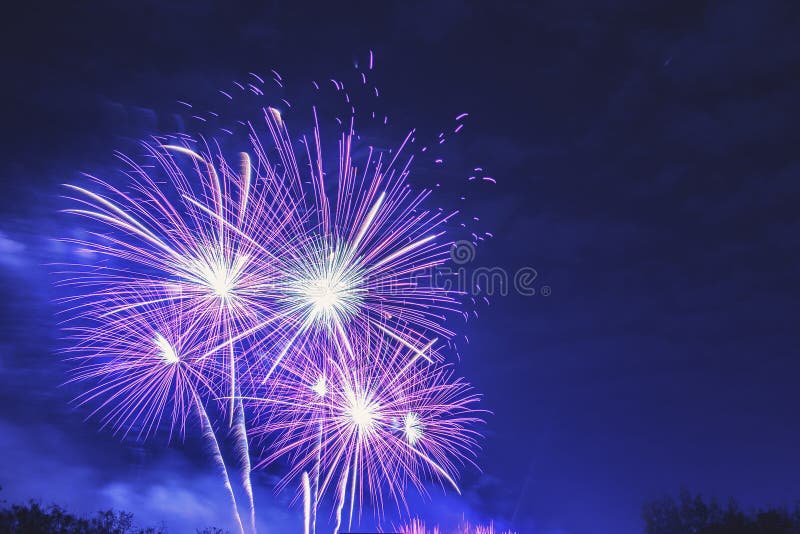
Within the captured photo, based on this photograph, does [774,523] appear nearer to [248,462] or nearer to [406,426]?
[406,426]

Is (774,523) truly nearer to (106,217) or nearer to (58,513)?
(106,217)

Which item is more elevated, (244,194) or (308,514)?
(244,194)

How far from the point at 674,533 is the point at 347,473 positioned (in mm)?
47737

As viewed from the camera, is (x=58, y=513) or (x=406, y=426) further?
(x=58, y=513)

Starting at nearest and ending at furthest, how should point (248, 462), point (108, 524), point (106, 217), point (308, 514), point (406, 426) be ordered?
point (106, 217)
point (406, 426)
point (248, 462)
point (308, 514)
point (108, 524)

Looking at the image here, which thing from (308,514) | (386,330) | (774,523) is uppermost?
(386,330)

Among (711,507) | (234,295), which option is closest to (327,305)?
(234,295)

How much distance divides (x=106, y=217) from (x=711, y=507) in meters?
62.1

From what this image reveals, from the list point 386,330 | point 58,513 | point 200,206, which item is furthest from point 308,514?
point 58,513

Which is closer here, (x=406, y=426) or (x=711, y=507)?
(x=406, y=426)

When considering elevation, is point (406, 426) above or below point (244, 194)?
below

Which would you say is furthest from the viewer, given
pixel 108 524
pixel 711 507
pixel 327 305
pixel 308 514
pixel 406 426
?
pixel 711 507

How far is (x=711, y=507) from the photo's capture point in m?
53.1

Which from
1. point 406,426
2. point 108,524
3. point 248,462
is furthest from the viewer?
point 108,524
